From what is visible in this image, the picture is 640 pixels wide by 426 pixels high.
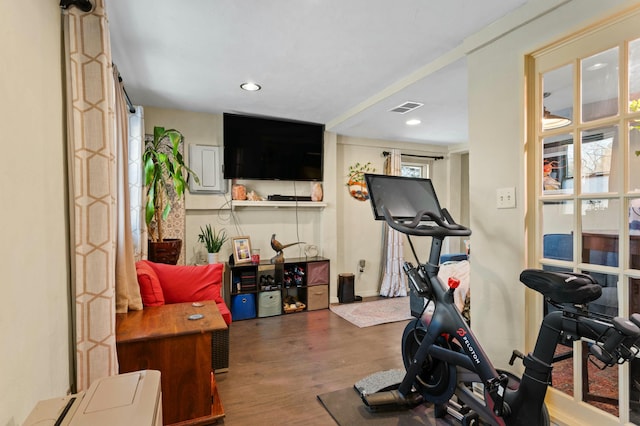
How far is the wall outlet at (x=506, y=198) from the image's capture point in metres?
1.83

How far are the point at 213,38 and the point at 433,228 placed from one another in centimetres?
188

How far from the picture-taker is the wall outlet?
183 cm

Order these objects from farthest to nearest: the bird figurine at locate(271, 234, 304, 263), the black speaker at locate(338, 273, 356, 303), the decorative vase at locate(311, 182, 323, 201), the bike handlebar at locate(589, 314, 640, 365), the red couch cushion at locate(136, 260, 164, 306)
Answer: the black speaker at locate(338, 273, 356, 303)
the decorative vase at locate(311, 182, 323, 201)
the bird figurine at locate(271, 234, 304, 263)
the red couch cushion at locate(136, 260, 164, 306)
the bike handlebar at locate(589, 314, 640, 365)

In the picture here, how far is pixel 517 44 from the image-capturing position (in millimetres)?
1827

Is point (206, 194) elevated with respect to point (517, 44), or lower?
lower

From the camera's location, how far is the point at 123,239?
217 cm

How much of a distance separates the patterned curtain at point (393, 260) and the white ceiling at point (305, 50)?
1.42 m

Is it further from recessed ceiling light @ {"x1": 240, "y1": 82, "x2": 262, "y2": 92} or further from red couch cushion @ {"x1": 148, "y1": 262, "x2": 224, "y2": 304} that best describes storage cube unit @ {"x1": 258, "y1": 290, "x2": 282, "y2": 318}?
recessed ceiling light @ {"x1": 240, "y1": 82, "x2": 262, "y2": 92}

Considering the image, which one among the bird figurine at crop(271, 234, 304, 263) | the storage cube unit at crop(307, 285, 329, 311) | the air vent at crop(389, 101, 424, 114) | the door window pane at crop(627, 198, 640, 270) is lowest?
the storage cube unit at crop(307, 285, 329, 311)

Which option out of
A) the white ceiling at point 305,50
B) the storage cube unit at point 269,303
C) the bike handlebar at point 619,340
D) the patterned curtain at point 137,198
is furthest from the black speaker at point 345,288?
the bike handlebar at point 619,340

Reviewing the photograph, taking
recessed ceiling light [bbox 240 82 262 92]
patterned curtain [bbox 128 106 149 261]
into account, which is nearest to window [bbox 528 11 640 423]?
recessed ceiling light [bbox 240 82 262 92]

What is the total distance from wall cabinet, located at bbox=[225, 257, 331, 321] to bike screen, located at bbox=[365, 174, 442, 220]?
2.23 metres

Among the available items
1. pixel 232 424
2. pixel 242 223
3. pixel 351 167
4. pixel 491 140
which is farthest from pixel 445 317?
pixel 351 167

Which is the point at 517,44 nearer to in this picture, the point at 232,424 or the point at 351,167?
the point at 232,424
